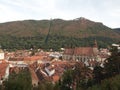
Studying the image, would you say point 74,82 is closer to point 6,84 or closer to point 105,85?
point 6,84

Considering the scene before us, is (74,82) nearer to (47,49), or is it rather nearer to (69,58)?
(69,58)

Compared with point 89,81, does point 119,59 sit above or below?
above

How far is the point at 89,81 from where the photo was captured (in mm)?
44312

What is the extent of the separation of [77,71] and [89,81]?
101 inches

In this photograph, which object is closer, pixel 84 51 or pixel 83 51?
pixel 84 51

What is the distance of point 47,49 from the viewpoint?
511 feet

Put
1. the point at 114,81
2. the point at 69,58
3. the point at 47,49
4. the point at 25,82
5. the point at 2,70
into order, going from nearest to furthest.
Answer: the point at 114,81, the point at 25,82, the point at 2,70, the point at 69,58, the point at 47,49

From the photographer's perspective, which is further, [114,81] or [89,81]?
[89,81]

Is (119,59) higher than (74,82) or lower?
higher

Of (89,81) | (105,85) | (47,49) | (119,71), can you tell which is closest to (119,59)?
(119,71)

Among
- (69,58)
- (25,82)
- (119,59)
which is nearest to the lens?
(25,82)

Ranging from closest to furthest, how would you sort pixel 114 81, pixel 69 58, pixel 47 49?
pixel 114 81, pixel 69 58, pixel 47 49

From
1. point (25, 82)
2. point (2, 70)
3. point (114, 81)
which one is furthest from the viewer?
point (2, 70)

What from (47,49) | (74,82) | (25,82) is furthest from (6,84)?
(47,49)
